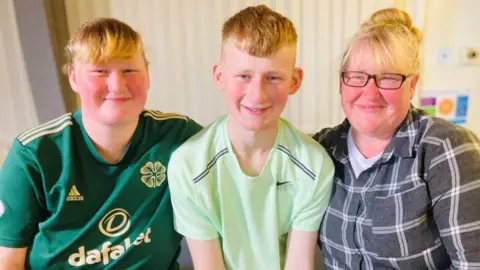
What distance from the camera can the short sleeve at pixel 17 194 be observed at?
1251 mm

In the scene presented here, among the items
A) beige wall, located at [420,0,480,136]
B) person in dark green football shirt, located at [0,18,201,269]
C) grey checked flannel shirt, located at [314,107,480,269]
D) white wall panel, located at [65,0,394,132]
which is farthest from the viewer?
beige wall, located at [420,0,480,136]

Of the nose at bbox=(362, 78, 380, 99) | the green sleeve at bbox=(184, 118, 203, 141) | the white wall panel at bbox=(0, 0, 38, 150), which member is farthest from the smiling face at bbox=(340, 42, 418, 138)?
the white wall panel at bbox=(0, 0, 38, 150)

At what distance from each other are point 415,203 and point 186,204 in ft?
1.97

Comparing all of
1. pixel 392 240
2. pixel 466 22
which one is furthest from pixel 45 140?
pixel 466 22

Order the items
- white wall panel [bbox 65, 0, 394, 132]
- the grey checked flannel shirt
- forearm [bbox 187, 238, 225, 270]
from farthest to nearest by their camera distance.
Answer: white wall panel [bbox 65, 0, 394, 132] → forearm [bbox 187, 238, 225, 270] → the grey checked flannel shirt

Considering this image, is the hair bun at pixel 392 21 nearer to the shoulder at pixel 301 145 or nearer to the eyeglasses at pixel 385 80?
the eyeglasses at pixel 385 80

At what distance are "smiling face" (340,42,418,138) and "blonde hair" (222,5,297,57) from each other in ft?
0.59

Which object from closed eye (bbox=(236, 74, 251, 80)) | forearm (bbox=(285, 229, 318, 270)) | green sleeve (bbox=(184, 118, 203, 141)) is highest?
closed eye (bbox=(236, 74, 251, 80))

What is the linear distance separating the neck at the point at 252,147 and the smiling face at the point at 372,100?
0.76 feet

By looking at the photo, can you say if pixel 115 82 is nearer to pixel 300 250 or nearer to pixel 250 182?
pixel 250 182

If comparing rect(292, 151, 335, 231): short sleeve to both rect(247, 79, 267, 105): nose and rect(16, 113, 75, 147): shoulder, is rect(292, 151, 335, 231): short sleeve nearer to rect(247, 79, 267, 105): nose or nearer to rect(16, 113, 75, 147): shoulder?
rect(247, 79, 267, 105): nose

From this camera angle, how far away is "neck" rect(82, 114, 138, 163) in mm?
1297

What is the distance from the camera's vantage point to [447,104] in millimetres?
2186

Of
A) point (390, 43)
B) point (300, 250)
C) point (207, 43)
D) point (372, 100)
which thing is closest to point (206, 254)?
point (300, 250)
